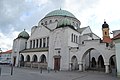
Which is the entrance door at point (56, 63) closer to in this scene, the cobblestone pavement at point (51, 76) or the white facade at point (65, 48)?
the white facade at point (65, 48)

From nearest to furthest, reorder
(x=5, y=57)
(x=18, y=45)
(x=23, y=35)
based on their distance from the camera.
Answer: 1. (x=18, y=45)
2. (x=23, y=35)
3. (x=5, y=57)

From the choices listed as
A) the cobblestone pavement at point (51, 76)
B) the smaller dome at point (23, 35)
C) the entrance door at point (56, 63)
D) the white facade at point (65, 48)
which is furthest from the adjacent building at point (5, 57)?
the cobblestone pavement at point (51, 76)

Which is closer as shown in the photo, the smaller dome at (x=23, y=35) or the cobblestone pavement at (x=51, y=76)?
the cobblestone pavement at (x=51, y=76)

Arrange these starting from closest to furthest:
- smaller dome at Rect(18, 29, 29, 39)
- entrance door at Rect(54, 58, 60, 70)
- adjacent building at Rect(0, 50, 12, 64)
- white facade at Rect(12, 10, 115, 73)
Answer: white facade at Rect(12, 10, 115, 73), entrance door at Rect(54, 58, 60, 70), smaller dome at Rect(18, 29, 29, 39), adjacent building at Rect(0, 50, 12, 64)

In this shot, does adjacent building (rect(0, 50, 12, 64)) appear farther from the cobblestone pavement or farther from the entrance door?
the cobblestone pavement

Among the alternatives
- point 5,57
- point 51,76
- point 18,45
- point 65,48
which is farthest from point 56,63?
point 5,57

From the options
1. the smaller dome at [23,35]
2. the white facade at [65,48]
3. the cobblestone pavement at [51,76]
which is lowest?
the cobblestone pavement at [51,76]

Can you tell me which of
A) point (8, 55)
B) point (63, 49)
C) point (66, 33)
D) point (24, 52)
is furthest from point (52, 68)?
point (8, 55)

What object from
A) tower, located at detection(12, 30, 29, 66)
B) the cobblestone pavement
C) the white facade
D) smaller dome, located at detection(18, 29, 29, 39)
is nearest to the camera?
the cobblestone pavement

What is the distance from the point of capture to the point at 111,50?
23.2 meters

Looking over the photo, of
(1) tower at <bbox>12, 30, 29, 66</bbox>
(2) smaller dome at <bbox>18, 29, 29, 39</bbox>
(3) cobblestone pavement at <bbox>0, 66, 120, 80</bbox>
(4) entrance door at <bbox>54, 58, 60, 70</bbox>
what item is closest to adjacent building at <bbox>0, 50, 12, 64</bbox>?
(1) tower at <bbox>12, 30, 29, 66</bbox>

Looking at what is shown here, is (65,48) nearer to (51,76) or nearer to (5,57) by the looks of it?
(51,76)

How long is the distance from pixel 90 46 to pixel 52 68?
1029cm

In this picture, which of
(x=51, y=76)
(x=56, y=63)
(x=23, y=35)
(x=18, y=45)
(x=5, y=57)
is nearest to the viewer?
(x=51, y=76)
